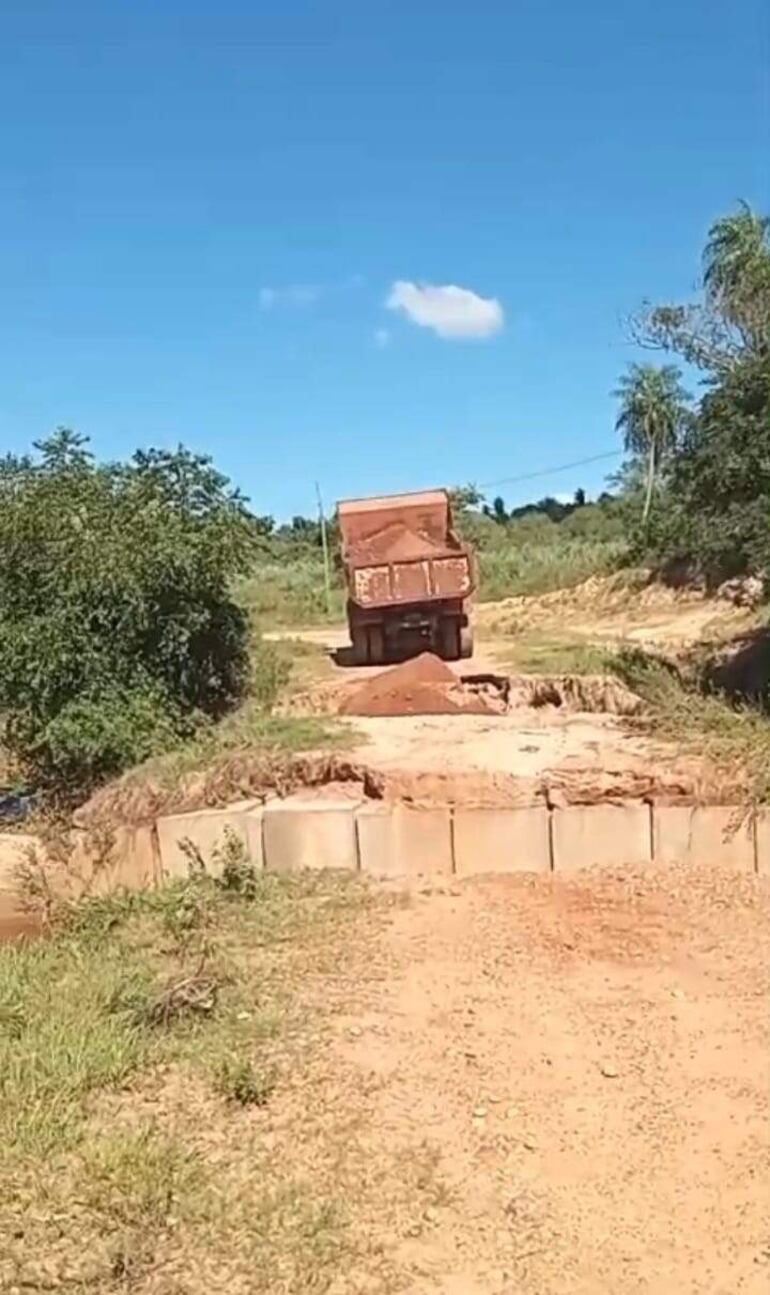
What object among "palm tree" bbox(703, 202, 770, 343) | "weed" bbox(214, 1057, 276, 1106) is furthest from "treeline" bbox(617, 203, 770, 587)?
"weed" bbox(214, 1057, 276, 1106)

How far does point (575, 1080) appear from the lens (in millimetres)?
5383

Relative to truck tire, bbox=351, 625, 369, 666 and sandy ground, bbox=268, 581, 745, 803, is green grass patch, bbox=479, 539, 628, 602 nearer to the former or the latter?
truck tire, bbox=351, 625, 369, 666

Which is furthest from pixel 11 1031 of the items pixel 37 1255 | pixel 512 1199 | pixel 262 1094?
pixel 512 1199

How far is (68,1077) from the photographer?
5160 millimetres

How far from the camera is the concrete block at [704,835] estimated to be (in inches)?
315

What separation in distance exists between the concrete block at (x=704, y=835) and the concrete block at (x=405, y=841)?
1419 millimetres

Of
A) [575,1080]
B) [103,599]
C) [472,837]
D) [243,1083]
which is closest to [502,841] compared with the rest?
[472,837]

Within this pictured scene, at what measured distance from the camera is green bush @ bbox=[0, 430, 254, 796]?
1030 cm

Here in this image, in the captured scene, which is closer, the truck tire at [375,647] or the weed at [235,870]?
the weed at [235,870]

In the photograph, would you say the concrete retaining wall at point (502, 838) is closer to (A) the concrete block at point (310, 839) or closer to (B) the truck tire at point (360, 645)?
(A) the concrete block at point (310, 839)

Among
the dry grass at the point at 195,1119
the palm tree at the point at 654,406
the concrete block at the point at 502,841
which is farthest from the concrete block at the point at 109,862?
the palm tree at the point at 654,406

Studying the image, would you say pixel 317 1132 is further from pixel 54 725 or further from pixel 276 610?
pixel 276 610

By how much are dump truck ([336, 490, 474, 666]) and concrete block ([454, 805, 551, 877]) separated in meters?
8.29

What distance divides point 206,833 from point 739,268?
19239 mm
